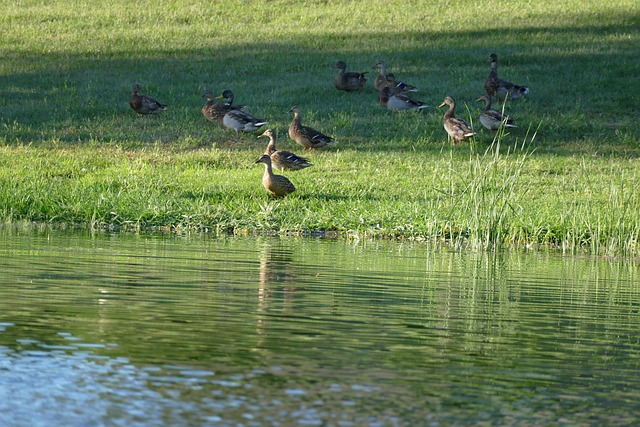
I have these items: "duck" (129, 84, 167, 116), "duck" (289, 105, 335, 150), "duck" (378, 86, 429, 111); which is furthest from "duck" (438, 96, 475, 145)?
"duck" (129, 84, 167, 116)

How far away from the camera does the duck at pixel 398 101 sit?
1169 inches

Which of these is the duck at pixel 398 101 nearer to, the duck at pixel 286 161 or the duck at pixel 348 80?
the duck at pixel 348 80

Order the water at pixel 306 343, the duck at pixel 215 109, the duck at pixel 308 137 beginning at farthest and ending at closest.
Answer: the duck at pixel 215 109, the duck at pixel 308 137, the water at pixel 306 343

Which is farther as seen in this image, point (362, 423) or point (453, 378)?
point (453, 378)

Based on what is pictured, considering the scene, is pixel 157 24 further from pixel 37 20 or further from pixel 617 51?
pixel 617 51

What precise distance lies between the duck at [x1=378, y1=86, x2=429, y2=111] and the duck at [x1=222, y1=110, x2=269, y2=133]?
151 inches

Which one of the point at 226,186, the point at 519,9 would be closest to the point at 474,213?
the point at 226,186

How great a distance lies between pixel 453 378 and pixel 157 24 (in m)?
37.1

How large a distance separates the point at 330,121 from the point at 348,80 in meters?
3.55

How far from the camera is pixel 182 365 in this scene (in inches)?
269

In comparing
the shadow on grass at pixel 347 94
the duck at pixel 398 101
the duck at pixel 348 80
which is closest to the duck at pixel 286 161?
the shadow on grass at pixel 347 94

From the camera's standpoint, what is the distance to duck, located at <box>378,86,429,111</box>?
29703 millimetres

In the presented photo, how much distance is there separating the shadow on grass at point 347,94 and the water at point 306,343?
14806mm

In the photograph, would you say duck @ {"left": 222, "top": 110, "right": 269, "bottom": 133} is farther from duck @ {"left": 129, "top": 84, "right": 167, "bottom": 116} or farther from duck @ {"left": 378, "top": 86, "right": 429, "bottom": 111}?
duck @ {"left": 378, "top": 86, "right": 429, "bottom": 111}
